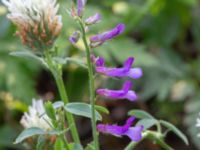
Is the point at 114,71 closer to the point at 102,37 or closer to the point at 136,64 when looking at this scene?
the point at 102,37

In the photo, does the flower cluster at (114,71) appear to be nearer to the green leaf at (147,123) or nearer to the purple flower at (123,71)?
the purple flower at (123,71)

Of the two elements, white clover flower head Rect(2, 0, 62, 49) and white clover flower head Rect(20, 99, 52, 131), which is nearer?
white clover flower head Rect(2, 0, 62, 49)

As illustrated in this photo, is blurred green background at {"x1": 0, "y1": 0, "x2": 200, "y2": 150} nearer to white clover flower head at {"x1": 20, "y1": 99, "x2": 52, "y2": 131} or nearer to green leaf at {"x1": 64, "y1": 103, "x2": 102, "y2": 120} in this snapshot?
white clover flower head at {"x1": 20, "y1": 99, "x2": 52, "y2": 131}

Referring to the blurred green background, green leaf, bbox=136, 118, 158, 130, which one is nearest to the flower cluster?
green leaf, bbox=136, 118, 158, 130

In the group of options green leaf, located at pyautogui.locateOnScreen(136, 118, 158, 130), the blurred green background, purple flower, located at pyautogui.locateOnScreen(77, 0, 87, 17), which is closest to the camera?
purple flower, located at pyautogui.locateOnScreen(77, 0, 87, 17)

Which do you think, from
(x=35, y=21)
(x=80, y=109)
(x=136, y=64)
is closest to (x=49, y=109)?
(x=80, y=109)

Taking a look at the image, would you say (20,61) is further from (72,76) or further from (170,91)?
(170,91)

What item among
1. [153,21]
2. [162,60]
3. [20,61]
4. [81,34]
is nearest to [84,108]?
[81,34]
